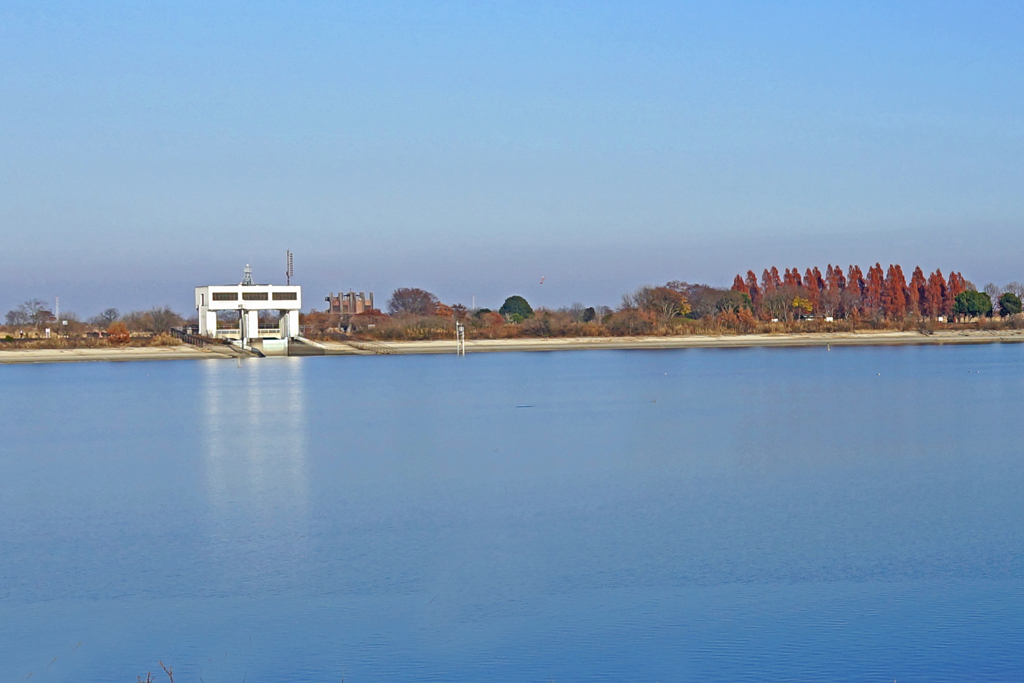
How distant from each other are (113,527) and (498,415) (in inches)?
655

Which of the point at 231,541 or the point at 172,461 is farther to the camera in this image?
the point at 172,461

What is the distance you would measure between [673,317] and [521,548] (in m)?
82.7

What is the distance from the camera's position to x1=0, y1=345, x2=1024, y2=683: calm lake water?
354 inches

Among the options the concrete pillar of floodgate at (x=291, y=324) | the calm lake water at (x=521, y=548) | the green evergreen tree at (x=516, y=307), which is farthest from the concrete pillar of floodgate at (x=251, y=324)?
the calm lake water at (x=521, y=548)

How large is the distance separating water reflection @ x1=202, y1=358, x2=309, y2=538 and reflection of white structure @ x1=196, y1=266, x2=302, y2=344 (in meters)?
32.4

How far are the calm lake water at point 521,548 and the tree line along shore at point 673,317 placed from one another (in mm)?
58492

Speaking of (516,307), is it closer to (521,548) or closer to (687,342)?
(687,342)

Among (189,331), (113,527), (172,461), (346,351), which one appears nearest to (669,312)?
(346,351)

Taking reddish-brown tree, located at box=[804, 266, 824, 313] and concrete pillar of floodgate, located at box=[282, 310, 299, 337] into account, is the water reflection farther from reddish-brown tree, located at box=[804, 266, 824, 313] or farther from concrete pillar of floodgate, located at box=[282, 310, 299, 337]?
reddish-brown tree, located at box=[804, 266, 824, 313]

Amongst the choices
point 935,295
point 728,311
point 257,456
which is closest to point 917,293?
point 935,295

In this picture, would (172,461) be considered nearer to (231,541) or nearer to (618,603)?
(231,541)

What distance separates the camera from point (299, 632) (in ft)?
31.6

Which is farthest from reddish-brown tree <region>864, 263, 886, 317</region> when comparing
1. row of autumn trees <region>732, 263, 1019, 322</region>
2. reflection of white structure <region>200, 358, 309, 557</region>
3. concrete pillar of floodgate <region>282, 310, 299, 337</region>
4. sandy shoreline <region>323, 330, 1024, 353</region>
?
reflection of white structure <region>200, 358, 309, 557</region>

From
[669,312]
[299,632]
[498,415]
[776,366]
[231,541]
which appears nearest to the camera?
[299,632]
